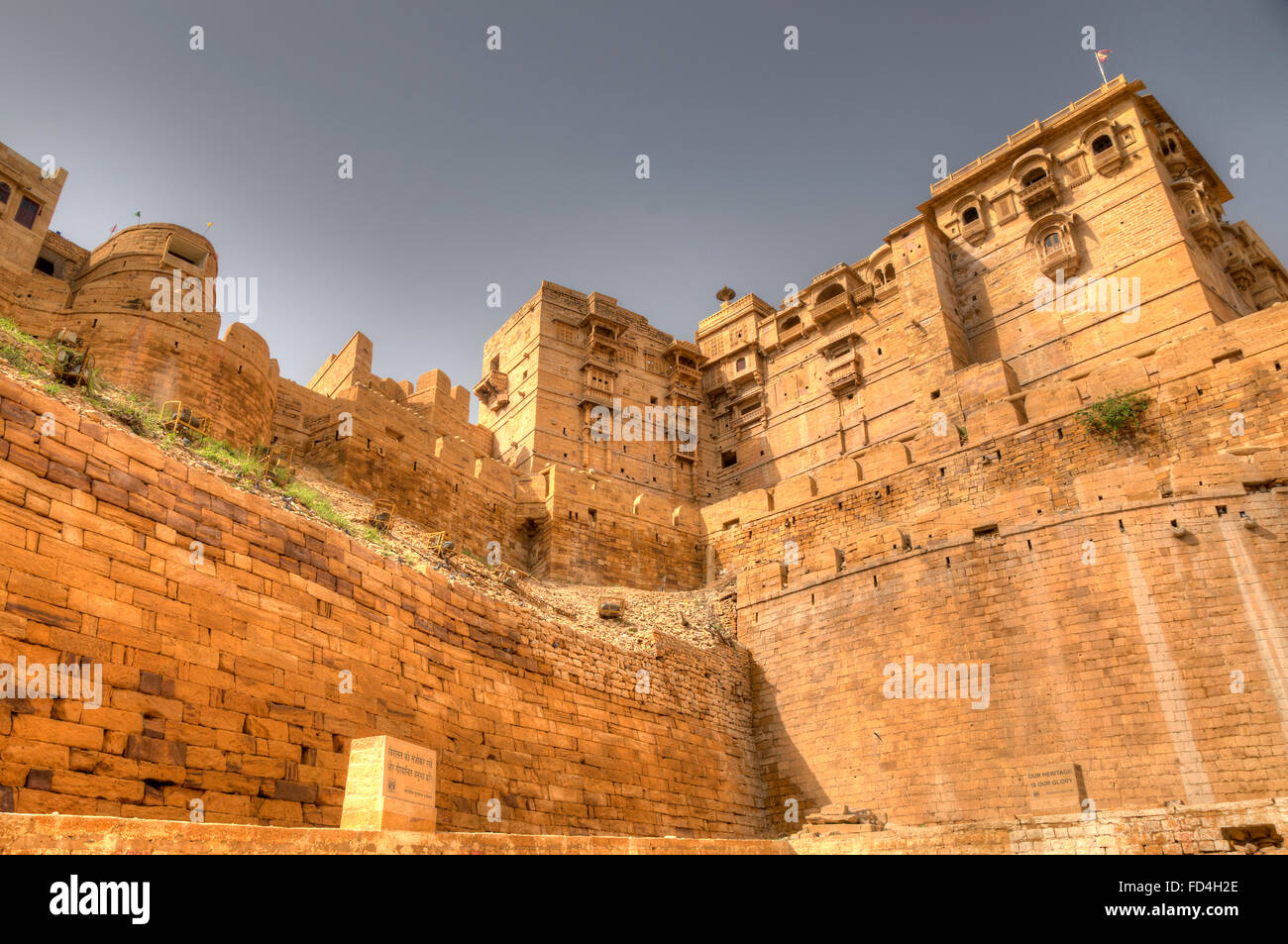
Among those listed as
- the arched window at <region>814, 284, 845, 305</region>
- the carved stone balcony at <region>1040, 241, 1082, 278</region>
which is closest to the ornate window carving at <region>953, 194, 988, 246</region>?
the carved stone balcony at <region>1040, 241, 1082, 278</region>

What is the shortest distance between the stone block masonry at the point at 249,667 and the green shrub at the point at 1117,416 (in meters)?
10.7

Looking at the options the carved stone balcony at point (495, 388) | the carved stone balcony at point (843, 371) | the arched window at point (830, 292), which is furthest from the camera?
the carved stone balcony at point (495, 388)

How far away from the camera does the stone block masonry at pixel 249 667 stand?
664 cm

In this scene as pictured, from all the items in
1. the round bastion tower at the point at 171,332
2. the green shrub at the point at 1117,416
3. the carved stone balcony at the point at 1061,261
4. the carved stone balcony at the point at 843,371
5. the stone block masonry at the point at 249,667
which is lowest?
the stone block masonry at the point at 249,667

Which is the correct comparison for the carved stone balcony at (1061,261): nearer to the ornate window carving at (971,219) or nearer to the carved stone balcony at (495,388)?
the ornate window carving at (971,219)

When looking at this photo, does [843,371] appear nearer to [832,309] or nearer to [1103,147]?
[832,309]

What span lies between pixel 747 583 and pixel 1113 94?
2152 cm

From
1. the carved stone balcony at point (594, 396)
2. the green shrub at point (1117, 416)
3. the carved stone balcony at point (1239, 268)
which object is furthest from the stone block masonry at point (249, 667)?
the carved stone balcony at point (1239, 268)

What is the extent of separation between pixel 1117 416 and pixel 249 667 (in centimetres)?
1537

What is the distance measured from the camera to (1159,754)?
1129cm

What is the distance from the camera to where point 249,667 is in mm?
8070

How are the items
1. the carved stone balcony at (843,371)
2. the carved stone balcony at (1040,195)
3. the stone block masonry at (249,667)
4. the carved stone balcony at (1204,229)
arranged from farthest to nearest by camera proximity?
the carved stone balcony at (843,371) < the carved stone balcony at (1040,195) < the carved stone balcony at (1204,229) < the stone block masonry at (249,667)
